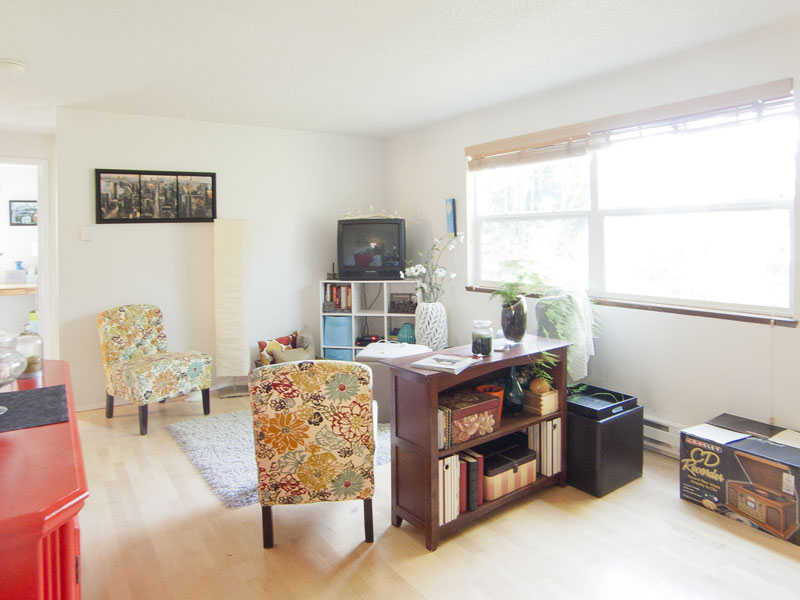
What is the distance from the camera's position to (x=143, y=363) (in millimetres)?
3842

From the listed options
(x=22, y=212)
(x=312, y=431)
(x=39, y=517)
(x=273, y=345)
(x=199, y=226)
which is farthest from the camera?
(x=22, y=212)

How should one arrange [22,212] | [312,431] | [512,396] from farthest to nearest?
1. [22,212]
2. [512,396]
3. [312,431]

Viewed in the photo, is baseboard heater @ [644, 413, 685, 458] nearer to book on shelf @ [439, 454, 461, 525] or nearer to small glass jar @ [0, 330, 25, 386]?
book on shelf @ [439, 454, 461, 525]

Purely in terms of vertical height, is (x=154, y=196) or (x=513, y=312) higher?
(x=154, y=196)

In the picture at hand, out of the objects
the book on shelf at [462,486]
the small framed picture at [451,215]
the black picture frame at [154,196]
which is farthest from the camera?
the small framed picture at [451,215]

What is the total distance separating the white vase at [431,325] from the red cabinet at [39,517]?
3.38m

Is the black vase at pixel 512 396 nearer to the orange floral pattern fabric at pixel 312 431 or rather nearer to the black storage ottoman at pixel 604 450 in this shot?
the black storage ottoman at pixel 604 450

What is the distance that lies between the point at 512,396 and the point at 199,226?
3253 mm

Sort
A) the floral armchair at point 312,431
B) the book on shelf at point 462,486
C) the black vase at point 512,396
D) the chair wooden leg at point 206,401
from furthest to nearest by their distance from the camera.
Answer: the chair wooden leg at point 206,401 → the black vase at point 512,396 → the book on shelf at point 462,486 → the floral armchair at point 312,431

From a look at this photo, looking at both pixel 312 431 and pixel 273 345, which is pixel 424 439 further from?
pixel 273 345

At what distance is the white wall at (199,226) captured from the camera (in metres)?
4.17

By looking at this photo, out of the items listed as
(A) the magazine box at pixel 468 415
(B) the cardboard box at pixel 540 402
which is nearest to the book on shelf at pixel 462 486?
(A) the magazine box at pixel 468 415

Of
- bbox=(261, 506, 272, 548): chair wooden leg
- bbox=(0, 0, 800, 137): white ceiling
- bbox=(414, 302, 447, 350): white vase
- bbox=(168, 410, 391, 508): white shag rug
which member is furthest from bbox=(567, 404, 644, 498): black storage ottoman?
bbox=(0, 0, 800, 137): white ceiling

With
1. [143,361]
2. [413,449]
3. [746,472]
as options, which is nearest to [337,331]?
[143,361]
